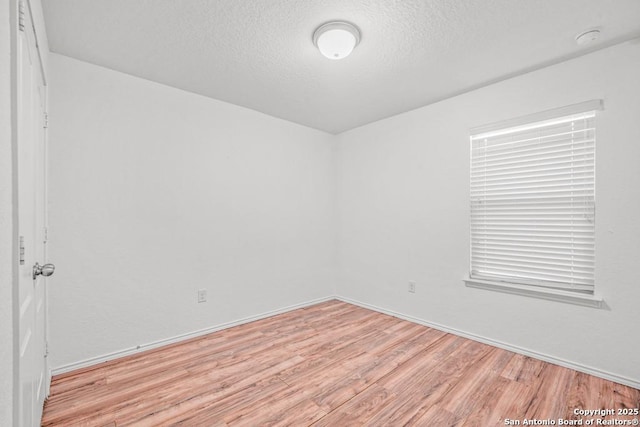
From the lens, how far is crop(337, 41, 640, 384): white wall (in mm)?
2145

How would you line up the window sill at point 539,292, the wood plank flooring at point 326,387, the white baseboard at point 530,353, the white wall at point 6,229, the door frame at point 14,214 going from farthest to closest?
the window sill at point 539,292 → the white baseboard at point 530,353 → the wood plank flooring at point 326,387 → the door frame at point 14,214 → the white wall at point 6,229

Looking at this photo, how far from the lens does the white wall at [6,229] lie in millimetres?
816

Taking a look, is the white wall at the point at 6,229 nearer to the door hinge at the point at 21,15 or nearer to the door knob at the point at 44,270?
the door hinge at the point at 21,15

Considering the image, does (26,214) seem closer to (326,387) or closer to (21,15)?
(21,15)

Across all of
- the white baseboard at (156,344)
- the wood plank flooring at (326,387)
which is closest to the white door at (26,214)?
the wood plank flooring at (326,387)

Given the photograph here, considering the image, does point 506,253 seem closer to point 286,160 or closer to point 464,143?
point 464,143

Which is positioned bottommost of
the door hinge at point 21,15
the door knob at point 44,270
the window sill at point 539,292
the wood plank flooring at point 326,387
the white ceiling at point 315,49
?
the wood plank flooring at point 326,387

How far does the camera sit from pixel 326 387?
6.86 feet

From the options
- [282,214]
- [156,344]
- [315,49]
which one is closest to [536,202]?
[315,49]

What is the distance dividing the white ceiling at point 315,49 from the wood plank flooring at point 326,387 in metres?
2.49

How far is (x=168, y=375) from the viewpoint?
2.25 m

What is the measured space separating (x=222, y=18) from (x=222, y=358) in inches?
103

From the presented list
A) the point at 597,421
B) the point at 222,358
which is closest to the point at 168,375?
the point at 222,358

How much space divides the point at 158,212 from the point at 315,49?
201 centimetres
